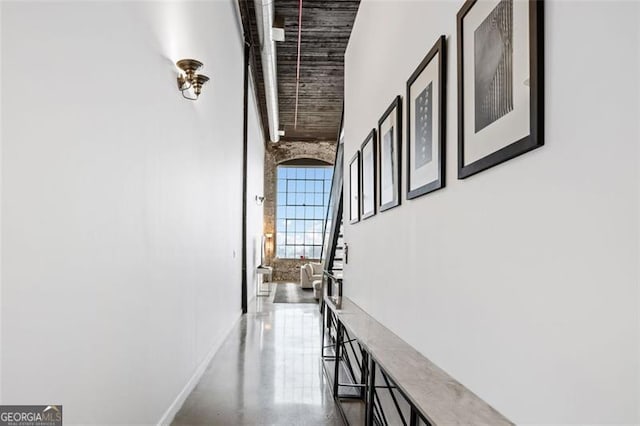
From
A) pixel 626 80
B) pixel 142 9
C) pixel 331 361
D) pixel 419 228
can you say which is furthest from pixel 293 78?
pixel 626 80

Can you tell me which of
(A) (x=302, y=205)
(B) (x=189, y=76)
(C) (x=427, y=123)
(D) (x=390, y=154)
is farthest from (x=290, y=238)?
(C) (x=427, y=123)

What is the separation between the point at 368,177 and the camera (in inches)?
146

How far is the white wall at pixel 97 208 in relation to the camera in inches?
58.3

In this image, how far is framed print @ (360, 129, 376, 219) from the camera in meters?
3.47

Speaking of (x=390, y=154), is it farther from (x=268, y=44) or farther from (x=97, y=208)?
(x=268, y=44)

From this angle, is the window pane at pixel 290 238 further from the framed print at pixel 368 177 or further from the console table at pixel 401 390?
the framed print at pixel 368 177

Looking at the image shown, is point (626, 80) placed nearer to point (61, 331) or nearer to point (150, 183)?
point (61, 331)

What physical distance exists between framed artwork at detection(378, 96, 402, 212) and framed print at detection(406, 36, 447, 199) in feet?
0.73

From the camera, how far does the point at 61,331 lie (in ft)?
5.56

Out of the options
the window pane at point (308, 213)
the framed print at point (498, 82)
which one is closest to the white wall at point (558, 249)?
the framed print at point (498, 82)

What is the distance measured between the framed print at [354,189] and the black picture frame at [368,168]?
0.56 ft

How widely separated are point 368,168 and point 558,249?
8.70ft

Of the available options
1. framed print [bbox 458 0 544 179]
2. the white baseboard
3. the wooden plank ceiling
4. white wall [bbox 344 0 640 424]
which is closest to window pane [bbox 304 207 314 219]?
the wooden plank ceiling

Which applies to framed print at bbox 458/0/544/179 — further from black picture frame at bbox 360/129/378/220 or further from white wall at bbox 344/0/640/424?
black picture frame at bbox 360/129/378/220
